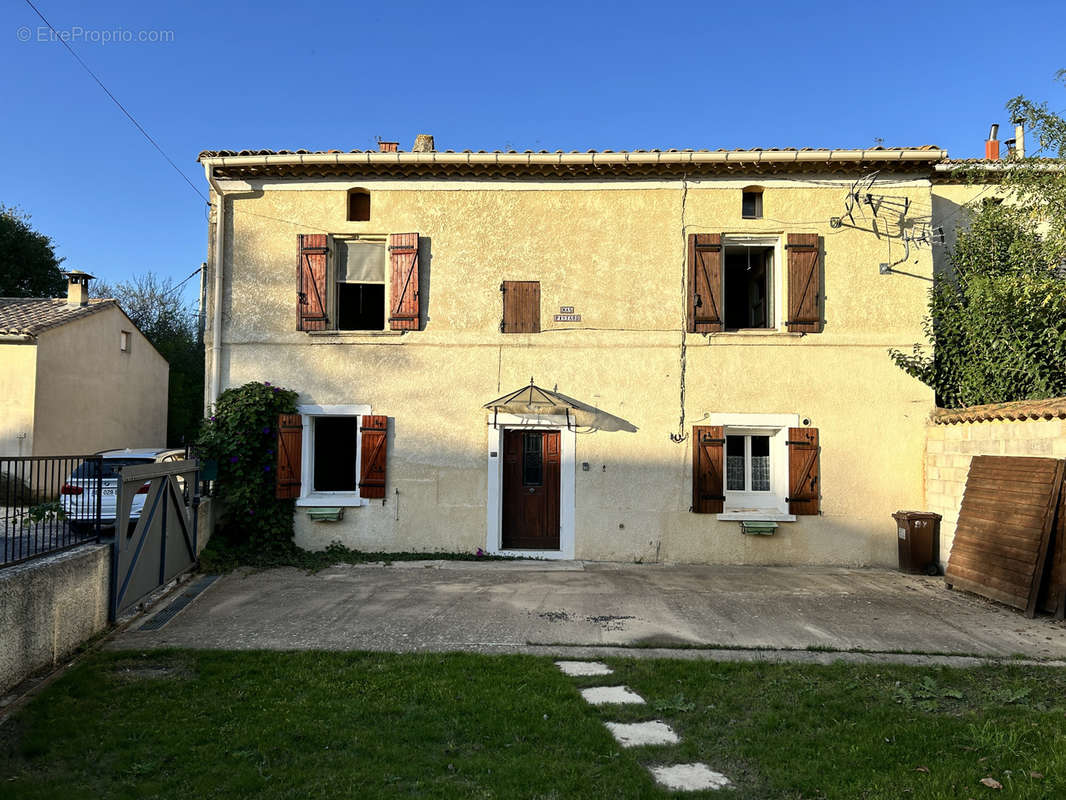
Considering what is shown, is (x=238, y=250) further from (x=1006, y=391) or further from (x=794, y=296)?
(x=1006, y=391)

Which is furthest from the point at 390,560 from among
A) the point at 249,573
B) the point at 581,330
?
the point at 581,330

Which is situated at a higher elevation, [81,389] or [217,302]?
[217,302]

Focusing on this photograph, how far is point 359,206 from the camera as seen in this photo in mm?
9938

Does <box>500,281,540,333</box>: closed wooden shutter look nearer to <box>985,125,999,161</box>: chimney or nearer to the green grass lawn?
the green grass lawn

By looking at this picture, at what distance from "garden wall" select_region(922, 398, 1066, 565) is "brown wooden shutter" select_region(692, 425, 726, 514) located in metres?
2.77

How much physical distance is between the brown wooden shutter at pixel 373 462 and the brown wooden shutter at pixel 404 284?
1467mm

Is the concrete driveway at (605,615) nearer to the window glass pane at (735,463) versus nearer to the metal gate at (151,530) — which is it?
the metal gate at (151,530)

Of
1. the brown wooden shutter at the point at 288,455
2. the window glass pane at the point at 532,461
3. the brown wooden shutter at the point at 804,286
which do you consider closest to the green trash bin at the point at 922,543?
the brown wooden shutter at the point at 804,286

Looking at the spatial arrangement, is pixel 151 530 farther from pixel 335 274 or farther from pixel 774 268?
pixel 774 268

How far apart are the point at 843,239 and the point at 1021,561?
480cm

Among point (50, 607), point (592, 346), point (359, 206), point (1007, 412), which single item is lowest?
point (50, 607)

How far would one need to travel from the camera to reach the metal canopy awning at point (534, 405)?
9.43 metres

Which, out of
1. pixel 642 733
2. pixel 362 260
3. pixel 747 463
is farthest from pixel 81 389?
pixel 642 733

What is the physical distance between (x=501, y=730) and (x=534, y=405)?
586 centimetres
